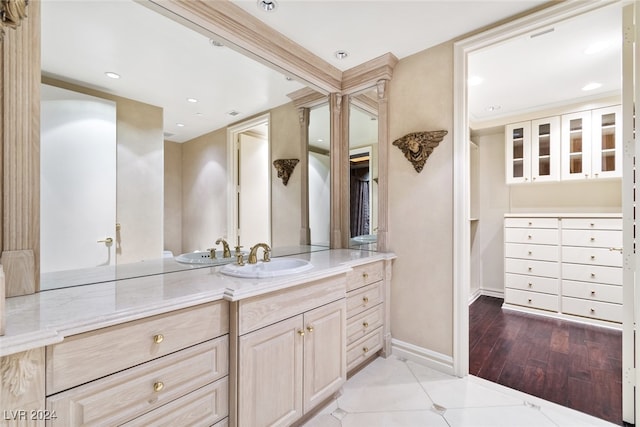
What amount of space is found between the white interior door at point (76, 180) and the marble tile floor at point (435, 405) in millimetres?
1519

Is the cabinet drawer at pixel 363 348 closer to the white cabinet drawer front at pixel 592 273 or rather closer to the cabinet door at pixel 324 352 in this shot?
the cabinet door at pixel 324 352

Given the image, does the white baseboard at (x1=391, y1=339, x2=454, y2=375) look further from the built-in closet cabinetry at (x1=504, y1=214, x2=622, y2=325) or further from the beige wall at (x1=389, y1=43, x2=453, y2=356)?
the built-in closet cabinetry at (x1=504, y1=214, x2=622, y2=325)

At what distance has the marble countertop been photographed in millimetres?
809

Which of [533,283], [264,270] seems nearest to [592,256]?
[533,283]

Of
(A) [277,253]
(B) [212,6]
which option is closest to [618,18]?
(B) [212,6]

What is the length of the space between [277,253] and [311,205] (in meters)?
0.59

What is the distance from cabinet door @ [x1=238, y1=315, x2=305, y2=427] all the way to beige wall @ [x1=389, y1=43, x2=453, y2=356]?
1188 millimetres

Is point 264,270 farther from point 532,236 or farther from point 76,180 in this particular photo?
point 532,236

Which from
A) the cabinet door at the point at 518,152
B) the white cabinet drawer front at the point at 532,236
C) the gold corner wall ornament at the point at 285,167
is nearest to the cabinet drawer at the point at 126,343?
the gold corner wall ornament at the point at 285,167

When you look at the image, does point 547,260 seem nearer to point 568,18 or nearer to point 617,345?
point 617,345

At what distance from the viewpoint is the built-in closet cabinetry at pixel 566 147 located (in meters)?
3.08

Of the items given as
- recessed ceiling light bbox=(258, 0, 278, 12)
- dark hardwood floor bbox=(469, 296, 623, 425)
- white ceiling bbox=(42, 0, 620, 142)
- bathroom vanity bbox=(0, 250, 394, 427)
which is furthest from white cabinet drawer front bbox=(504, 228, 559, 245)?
recessed ceiling light bbox=(258, 0, 278, 12)

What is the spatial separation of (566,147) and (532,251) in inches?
50.7

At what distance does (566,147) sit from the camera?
3332mm
